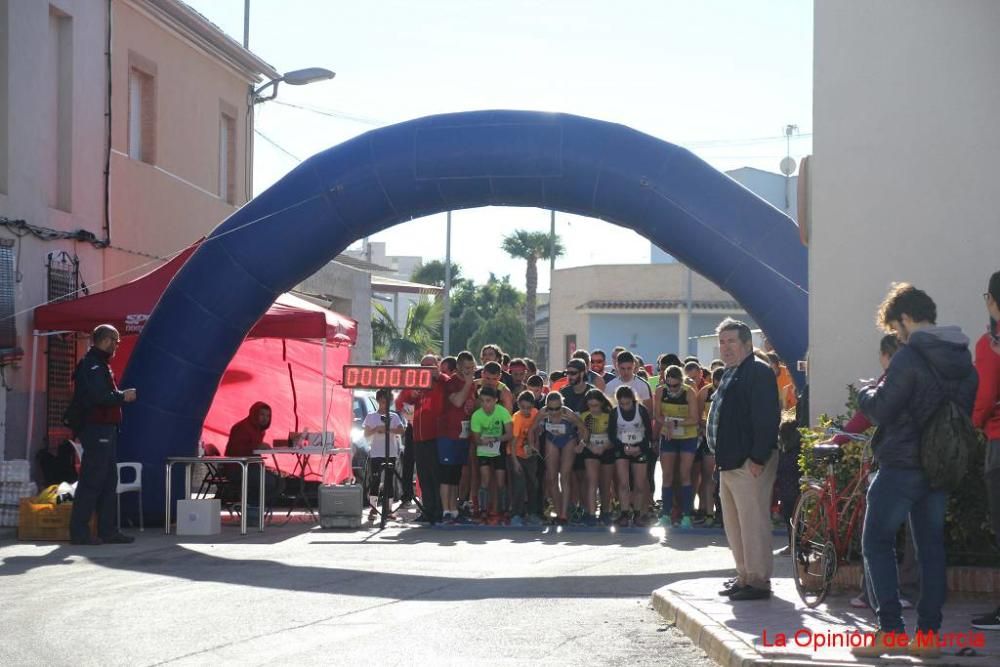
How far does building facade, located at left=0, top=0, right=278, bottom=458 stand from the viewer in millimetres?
17812

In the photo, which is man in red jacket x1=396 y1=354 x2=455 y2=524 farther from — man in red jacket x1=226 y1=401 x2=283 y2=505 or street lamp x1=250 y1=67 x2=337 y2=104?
street lamp x1=250 y1=67 x2=337 y2=104

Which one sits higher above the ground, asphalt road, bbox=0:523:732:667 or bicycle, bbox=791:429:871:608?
bicycle, bbox=791:429:871:608

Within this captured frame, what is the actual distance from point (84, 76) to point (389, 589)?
11286 millimetres

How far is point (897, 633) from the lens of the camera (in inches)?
287

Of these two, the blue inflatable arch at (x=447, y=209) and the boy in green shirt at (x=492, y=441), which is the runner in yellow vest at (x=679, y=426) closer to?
the blue inflatable arch at (x=447, y=209)

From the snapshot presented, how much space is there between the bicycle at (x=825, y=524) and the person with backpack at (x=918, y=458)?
1.64 metres

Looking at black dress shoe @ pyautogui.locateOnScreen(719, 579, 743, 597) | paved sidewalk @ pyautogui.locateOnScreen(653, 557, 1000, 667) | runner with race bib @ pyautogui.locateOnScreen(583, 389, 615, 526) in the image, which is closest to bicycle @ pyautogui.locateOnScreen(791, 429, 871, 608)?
paved sidewalk @ pyautogui.locateOnScreen(653, 557, 1000, 667)

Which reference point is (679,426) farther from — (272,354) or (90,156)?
(90,156)

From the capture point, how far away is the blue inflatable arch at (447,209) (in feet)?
51.3

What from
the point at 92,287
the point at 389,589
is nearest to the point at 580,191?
the point at 389,589

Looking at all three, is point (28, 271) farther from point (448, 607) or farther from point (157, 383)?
→ point (448, 607)

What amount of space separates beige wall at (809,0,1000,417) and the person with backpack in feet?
13.1

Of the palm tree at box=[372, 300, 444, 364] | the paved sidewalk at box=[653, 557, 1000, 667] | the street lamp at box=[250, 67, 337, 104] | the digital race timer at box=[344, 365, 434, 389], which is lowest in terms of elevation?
the paved sidewalk at box=[653, 557, 1000, 667]

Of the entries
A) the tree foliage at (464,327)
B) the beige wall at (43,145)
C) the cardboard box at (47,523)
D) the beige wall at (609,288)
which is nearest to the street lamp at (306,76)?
the beige wall at (43,145)
